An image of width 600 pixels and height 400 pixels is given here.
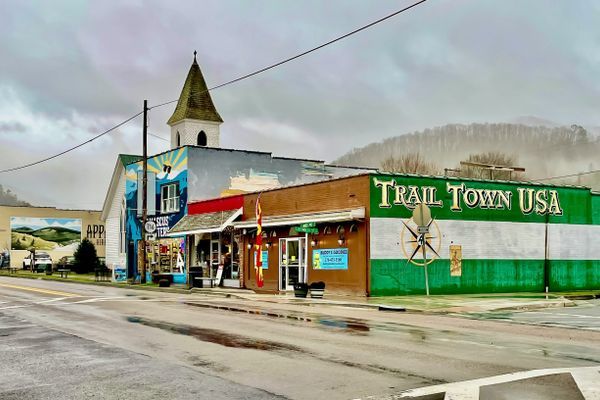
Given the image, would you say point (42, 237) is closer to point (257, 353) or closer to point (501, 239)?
point (501, 239)

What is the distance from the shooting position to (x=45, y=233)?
321 ft

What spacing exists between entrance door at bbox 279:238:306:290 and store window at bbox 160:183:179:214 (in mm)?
14925

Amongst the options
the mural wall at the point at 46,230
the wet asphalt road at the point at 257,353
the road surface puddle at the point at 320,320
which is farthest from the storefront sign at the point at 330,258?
the mural wall at the point at 46,230

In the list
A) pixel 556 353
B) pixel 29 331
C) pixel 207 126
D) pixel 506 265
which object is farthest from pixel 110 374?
pixel 207 126

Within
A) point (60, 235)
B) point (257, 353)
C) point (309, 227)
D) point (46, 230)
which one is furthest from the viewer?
point (60, 235)

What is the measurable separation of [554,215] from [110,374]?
27.6 meters

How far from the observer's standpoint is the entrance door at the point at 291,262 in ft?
103

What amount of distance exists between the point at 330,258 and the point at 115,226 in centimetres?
3276

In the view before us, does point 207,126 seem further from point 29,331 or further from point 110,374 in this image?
point 110,374

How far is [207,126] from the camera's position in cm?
5653

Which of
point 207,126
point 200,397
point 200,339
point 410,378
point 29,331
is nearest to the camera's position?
point 200,397

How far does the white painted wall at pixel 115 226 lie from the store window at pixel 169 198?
9.79 m

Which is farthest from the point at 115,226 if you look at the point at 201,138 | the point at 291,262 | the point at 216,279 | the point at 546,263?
the point at 546,263

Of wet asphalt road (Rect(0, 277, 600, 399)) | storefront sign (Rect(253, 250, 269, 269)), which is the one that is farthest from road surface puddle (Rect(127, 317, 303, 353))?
storefront sign (Rect(253, 250, 269, 269))
